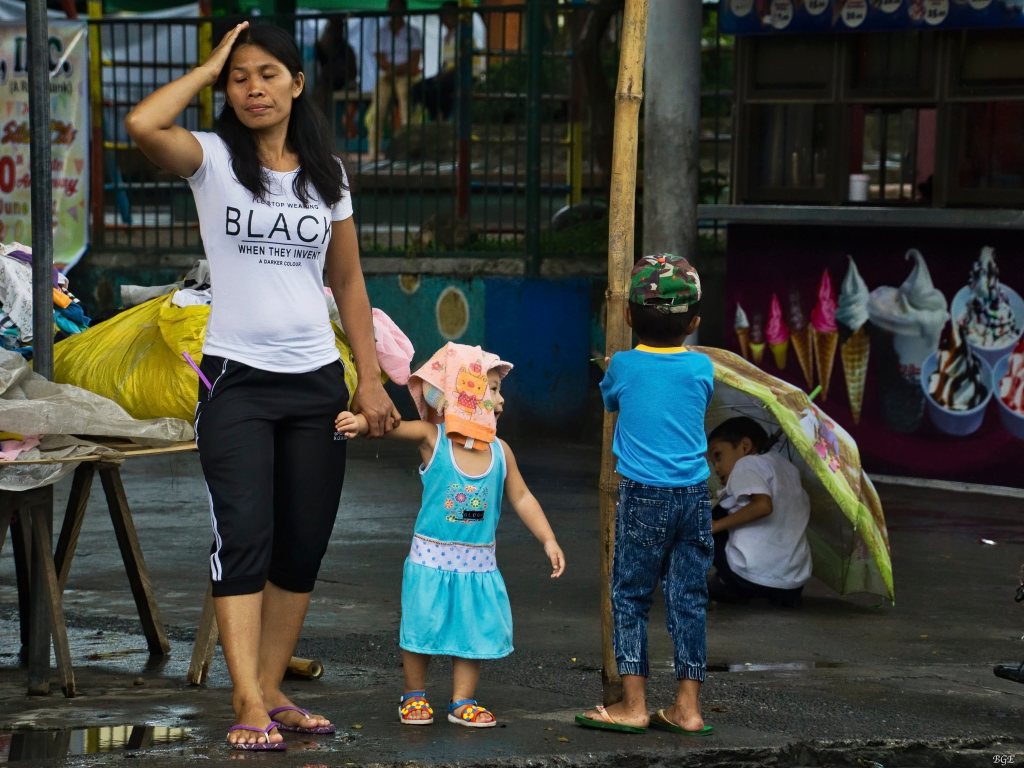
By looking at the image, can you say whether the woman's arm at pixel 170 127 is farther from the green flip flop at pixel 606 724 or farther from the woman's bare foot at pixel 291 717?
the green flip flop at pixel 606 724

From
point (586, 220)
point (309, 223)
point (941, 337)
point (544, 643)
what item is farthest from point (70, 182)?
point (309, 223)

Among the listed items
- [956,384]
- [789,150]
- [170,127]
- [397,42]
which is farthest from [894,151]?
[170,127]

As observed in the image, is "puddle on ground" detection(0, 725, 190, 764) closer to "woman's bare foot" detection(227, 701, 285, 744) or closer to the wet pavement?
the wet pavement

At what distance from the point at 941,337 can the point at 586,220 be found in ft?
9.65

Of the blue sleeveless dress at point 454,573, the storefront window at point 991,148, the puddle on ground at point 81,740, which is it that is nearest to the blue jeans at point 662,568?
the blue sleeveless dress at point 454,573

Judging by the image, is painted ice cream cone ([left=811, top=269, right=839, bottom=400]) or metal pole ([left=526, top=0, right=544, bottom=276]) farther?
metal pole ([left=526, top=0, right=544, bottom=276])

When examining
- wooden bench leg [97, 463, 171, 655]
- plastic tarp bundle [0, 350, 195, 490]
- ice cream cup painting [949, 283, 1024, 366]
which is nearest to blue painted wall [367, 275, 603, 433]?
ice cream cup painting [949, 283, 1024, 366]

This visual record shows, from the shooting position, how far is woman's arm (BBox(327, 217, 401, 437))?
15.3ft

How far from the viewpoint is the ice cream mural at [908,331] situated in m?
9.88

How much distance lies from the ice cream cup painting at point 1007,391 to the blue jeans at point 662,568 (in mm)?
5242

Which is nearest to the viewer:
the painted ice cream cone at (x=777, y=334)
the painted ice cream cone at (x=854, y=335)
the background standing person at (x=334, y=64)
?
the painted ice cream cone at (x=854, y=335)

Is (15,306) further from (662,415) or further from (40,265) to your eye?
(662,415)

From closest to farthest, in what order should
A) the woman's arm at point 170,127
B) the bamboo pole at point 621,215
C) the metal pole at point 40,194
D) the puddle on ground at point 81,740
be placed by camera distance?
the woman's arm at point 170,127 → the puddle on ground at point 81,740 → the bamboo pole at point 621,215 → the metal pole at point 40,194

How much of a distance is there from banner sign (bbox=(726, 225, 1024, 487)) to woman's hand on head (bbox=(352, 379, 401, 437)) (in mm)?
5769
